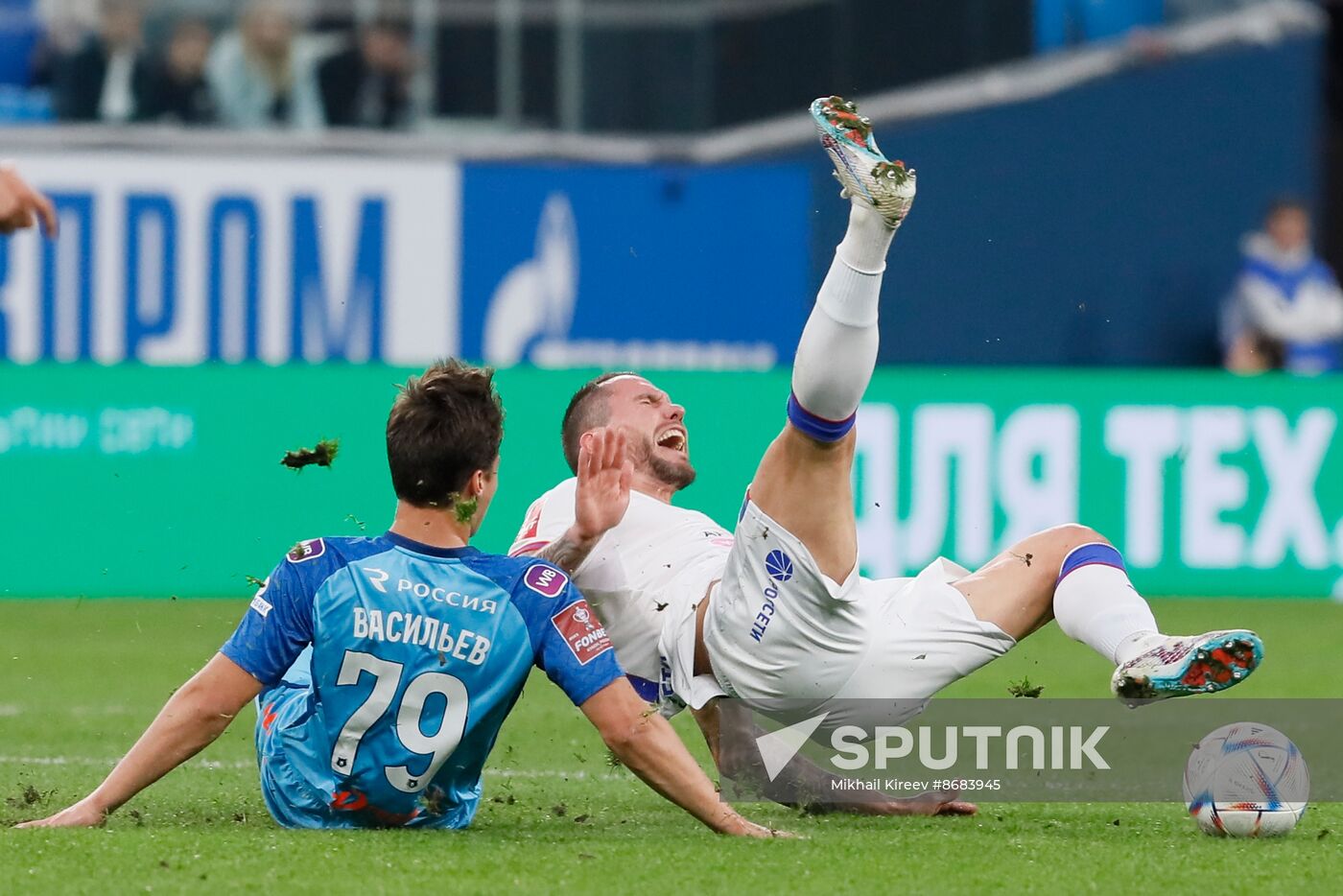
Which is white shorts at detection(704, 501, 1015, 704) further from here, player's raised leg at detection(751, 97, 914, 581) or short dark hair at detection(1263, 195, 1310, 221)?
short dark hair at detection(1263, 195, 1310, 221)

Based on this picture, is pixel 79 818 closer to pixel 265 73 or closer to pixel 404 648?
pixel 404 648

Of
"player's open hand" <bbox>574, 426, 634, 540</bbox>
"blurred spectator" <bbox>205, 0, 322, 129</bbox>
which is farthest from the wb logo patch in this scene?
"blurred spectator" <bbox>205, 0, 322, 129</bbox>

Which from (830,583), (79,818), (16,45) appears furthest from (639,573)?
(16,45)

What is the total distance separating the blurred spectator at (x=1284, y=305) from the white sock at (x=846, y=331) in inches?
454

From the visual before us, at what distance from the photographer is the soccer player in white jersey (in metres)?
5.23

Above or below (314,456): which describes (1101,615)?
below

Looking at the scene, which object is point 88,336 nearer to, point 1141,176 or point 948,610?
point 1141,176

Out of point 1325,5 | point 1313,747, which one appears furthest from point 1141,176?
point 1313,747

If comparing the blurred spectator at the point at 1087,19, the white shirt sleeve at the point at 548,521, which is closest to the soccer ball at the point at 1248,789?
the white shirt sleeve at the point at 548,521

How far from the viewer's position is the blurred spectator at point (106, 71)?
14734mm

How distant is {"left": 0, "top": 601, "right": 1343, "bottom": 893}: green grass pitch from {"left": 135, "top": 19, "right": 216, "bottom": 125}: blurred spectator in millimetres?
7773

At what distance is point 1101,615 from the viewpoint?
542 centimetres

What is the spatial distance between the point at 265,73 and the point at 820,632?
34.2 ft

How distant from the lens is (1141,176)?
17.2 meters
